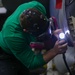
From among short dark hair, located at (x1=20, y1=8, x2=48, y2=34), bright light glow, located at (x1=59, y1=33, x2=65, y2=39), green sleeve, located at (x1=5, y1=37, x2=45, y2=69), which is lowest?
green sleeve, located at (x1=5, y1=37, x2=45, y2=69)

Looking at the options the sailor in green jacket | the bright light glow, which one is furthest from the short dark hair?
the bright light glow

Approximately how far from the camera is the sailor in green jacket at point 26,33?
1358 millimetres

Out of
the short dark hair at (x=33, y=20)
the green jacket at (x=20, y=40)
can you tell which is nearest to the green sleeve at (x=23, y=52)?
the green jacket at (x=20, y=40)

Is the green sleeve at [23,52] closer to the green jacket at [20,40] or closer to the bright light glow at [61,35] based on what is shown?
the green jacket at [20,40]

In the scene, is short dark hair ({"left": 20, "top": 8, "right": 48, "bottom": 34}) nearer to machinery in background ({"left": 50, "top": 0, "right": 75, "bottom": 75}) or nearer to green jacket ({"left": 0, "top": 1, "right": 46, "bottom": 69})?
green jacket ({"left": 0, "top": 1, "right": 46, "bottom": 69})

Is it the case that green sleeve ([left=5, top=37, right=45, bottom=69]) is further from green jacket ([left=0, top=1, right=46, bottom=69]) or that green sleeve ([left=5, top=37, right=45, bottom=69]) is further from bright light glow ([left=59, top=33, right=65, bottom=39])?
bright light glow ([left=59, top=33, right=65, bottom=39])

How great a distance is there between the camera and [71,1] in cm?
161

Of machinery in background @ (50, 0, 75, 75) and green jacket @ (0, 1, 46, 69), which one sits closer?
green jacket @ (0, 1, 46, 69)

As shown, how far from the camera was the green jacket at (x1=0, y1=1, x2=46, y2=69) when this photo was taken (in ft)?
4.82

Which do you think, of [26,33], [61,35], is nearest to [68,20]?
[61,35]

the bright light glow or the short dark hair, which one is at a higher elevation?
the short dark hair

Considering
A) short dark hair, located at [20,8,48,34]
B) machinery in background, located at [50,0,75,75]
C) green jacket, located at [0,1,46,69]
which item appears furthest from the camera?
machinery in background, located at [50,0,75,75]

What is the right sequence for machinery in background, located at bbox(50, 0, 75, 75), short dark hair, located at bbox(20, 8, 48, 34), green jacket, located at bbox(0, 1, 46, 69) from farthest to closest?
machinery in background, located at bbox(50, 0, 75, 75)
green jacket, located at bbox(0, 1, 46, 69)
short dark hair, located at bbox(20, 8, 48, 34)

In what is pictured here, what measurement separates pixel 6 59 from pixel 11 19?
0.32 m
